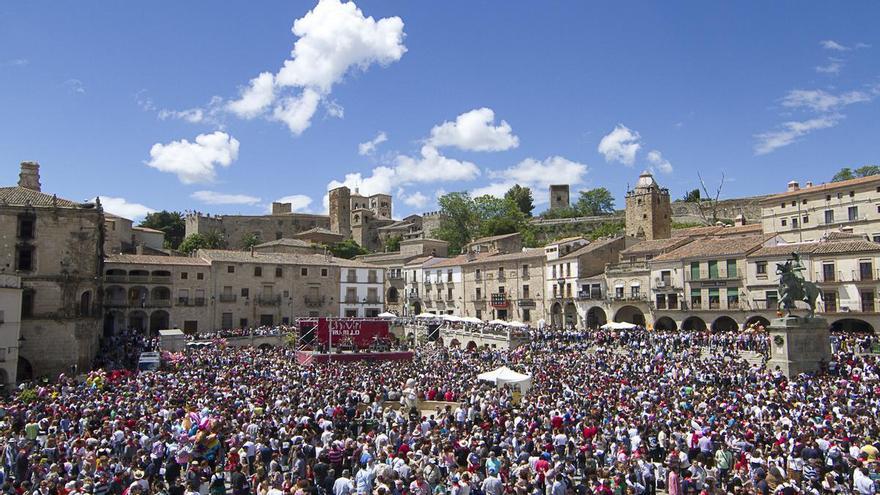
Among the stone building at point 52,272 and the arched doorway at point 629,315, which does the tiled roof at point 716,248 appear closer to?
the arched doorway at point 629,315

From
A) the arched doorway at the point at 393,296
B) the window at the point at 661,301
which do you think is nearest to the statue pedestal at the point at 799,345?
the window at the point at 661,301

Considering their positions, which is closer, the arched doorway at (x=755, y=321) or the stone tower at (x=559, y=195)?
the arched doorway at (x=755, y=321)

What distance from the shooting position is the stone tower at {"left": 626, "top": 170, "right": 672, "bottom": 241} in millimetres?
65750

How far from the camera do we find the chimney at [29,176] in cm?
4941

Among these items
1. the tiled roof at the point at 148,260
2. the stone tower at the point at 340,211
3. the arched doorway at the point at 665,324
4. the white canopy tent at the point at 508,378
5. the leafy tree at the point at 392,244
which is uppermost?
the stone tower at the point at 340,211

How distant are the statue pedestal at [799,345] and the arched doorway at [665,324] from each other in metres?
19.5

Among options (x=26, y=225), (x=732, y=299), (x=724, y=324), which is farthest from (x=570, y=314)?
(x=26, y=225)

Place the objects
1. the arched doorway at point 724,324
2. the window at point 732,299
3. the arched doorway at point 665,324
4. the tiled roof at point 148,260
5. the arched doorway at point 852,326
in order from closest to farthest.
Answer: the arched doorway at point 852,326, the window at point 732,299, the arched doorway at point 724,324, the arched doorway at point 665,324, the tiled roof at point 148,260

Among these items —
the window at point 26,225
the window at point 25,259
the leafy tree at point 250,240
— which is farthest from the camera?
the leafy tree at point 250,240

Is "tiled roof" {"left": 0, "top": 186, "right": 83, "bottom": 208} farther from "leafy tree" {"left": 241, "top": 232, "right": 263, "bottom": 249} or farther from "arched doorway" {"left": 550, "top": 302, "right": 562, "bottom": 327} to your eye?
"leafy tree" {"left": 241, "top": 232, "right": 263, "bottom": 249}

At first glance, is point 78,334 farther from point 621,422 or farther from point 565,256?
point 565,256

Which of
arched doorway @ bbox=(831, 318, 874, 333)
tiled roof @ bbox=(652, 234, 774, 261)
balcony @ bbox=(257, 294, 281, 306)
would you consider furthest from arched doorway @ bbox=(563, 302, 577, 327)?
balcony @ bbox=(257, 294, 281, 306)

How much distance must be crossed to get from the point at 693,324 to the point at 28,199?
42.5 meters

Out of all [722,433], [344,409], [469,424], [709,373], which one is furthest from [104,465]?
[709,373]
